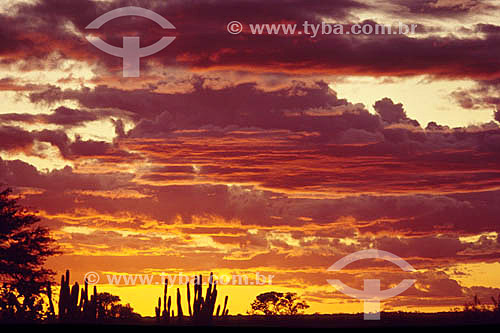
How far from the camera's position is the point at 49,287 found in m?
62.1

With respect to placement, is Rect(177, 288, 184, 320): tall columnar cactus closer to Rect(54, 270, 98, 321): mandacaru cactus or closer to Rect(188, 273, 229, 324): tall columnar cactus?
Rect(188, 273, 229, 324): tall columnar cactus

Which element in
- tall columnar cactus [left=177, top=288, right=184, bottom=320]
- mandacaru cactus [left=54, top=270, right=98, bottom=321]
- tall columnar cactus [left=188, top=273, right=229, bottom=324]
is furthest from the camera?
tall columnar cactus [left=177, top=288, right=184, bottom=320]

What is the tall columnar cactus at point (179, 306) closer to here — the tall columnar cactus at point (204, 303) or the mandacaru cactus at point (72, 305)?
the tall columnar cactus at point (204, 303)

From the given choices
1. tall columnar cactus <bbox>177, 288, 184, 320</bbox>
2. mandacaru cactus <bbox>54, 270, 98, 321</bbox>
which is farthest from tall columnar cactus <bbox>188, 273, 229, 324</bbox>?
mandacaru cactus <bbox>54, 270, 98, 321</bbox>

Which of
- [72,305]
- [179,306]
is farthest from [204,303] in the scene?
[72,305]

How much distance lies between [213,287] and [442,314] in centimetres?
3259

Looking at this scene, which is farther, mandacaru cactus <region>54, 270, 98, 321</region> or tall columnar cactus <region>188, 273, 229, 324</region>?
tall columnar cactus <region>188, 273, 229, 324</region>

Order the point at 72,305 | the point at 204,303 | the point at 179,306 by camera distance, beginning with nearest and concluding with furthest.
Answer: the point at 72,305 < the point at 204,303 < the point at 179,306

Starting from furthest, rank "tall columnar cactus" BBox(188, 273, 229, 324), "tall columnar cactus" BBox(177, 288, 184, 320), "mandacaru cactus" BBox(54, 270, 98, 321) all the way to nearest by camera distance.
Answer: "tall columnar cactus" BBox(177, 288, 184, 320) < "tall columnar cactus" BBox(188, 273, 229, 324) < "mandacaru cactus" BBox(54, 270, 98, 321)

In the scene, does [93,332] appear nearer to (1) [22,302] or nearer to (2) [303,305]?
(1) [22,302]

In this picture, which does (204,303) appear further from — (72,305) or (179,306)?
(72,305)

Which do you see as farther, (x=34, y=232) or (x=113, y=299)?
(x=113, y=299)

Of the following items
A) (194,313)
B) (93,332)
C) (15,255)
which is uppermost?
(15,255)

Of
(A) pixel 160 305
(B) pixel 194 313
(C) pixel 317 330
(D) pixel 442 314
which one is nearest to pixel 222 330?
(C) pixel 317 330
